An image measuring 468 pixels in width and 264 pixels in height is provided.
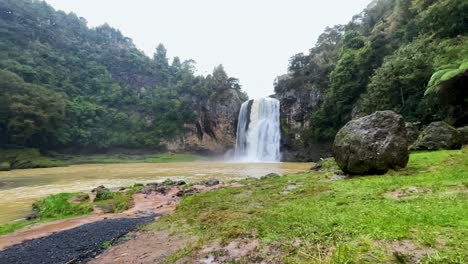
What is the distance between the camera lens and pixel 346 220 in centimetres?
489

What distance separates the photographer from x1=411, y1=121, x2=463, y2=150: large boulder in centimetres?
1390

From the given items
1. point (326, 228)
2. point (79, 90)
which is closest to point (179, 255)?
point (326, 228)

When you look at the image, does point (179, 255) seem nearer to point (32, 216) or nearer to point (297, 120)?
point (32, 216)

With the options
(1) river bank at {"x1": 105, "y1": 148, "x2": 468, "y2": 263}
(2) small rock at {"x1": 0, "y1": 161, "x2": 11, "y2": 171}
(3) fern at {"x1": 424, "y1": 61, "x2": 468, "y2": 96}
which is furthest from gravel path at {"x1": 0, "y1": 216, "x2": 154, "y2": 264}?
(2) small rock at {"x1": 0, "y1": 161, "x2": 11, "y2": 171}

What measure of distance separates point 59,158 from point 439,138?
49.4 m

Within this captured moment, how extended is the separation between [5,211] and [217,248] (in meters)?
12.3

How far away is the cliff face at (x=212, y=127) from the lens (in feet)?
185

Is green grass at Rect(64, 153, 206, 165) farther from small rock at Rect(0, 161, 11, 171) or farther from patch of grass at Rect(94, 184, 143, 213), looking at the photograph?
patch of grass at Rect(94, 184, 143, 213)

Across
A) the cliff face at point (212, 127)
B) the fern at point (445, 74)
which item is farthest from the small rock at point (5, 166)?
the fern at point (445, 74)

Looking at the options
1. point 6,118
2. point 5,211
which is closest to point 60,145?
point 6,118

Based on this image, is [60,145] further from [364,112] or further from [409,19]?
[409,19]

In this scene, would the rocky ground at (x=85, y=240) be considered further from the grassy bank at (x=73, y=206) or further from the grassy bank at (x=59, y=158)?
the grassy bank at (x=59, y=158)

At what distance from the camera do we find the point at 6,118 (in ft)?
147

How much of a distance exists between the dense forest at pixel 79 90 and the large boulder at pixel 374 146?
45853 millimetres
